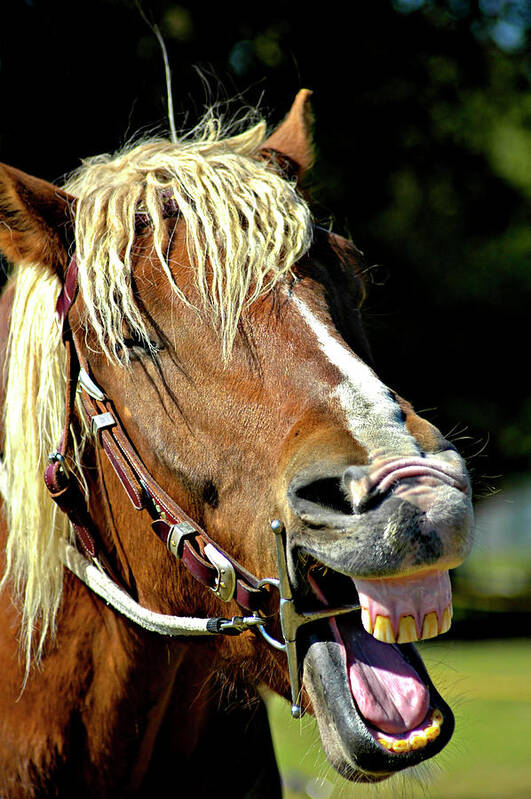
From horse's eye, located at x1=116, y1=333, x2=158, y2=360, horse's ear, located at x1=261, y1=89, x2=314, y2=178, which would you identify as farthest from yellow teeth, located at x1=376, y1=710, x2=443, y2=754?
horse's ear, located at x1=261, y1=89, x2=314, y2=178

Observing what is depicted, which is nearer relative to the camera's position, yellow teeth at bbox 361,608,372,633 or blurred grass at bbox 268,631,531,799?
yellow teeth at bbox 361,608,372,633

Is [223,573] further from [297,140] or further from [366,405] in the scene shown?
[297,140]

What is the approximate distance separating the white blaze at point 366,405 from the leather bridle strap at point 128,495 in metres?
0.42

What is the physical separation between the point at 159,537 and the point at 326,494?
1.78 feet

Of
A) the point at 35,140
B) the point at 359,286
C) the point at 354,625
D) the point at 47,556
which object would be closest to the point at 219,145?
the point at 359,286

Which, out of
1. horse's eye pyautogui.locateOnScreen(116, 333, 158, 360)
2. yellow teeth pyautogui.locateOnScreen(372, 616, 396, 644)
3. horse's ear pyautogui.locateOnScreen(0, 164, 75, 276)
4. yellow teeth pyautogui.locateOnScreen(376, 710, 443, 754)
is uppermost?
horse's ear pyautogui.locateOnScreen(0, 164, 75, 276)

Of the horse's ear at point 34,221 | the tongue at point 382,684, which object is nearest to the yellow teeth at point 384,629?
the tongue at point 382,684

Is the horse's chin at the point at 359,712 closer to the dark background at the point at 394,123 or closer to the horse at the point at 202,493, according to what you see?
the horse at the point at 202,493

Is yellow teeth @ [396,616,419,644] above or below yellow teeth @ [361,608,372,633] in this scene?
below

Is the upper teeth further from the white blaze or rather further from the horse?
the white blaze

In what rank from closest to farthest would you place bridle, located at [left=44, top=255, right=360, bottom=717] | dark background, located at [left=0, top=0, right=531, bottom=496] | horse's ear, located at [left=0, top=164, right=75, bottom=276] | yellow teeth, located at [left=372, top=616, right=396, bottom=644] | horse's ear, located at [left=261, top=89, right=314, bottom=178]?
yellow teeth, located at [left=372, top=616, right=396, bottom=644] < bridle, located at [left=44, top=255, right=360, bottom=717] < horse's ear, located at [left=0, top=164, right=75, bottom=276] < horse's ear, located at [left=261, top=89, right=314, bottom=178] < dark background, located at [left=0, top=0, right=531, bottom=496]

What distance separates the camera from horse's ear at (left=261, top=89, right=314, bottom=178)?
8.68 ft

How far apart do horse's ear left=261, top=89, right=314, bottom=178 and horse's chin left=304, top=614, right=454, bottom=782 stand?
4.77 feet

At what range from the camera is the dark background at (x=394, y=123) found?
266 inches
